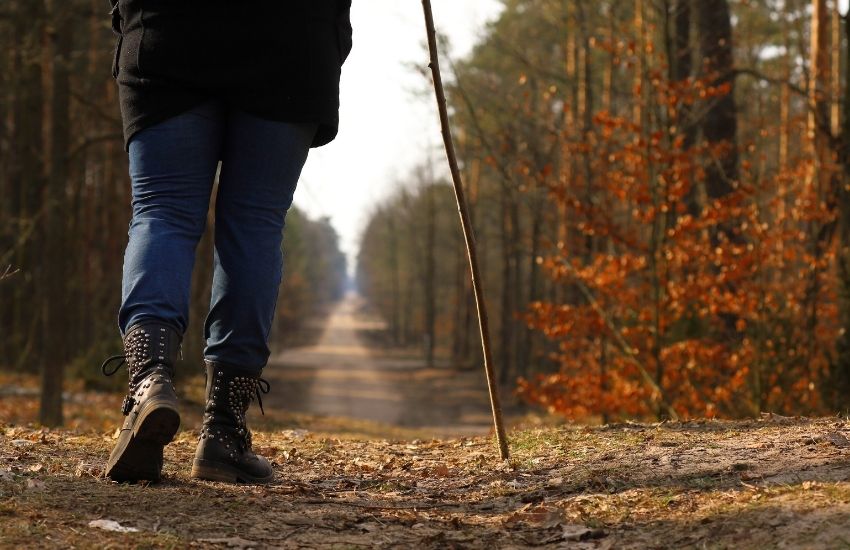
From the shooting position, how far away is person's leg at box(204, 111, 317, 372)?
126 inches

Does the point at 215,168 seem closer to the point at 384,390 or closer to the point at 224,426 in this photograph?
the point at 224,426

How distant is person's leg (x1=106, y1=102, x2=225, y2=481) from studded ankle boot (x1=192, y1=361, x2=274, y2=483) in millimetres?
212

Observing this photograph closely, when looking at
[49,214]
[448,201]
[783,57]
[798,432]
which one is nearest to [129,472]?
[798,432]

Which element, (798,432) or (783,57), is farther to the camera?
(783,57)

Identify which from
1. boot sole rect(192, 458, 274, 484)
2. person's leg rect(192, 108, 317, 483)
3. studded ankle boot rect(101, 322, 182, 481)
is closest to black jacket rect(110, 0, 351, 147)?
person's leg rect(192, 108, 317, 483)

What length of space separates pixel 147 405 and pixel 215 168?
84cm

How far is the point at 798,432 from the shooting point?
3758 mm

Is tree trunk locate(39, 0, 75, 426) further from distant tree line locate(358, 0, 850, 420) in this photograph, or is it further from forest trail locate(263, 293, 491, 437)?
forest trail locate(263, 293, 491, 437)

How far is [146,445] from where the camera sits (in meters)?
2.91

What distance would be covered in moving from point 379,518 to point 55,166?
30.8ft

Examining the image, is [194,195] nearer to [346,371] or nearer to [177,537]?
[177,537]

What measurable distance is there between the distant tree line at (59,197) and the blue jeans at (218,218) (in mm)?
5302

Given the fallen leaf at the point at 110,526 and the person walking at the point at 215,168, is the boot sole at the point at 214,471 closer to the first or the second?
the person walking at the point at 215,168

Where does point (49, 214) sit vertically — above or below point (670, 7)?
below
